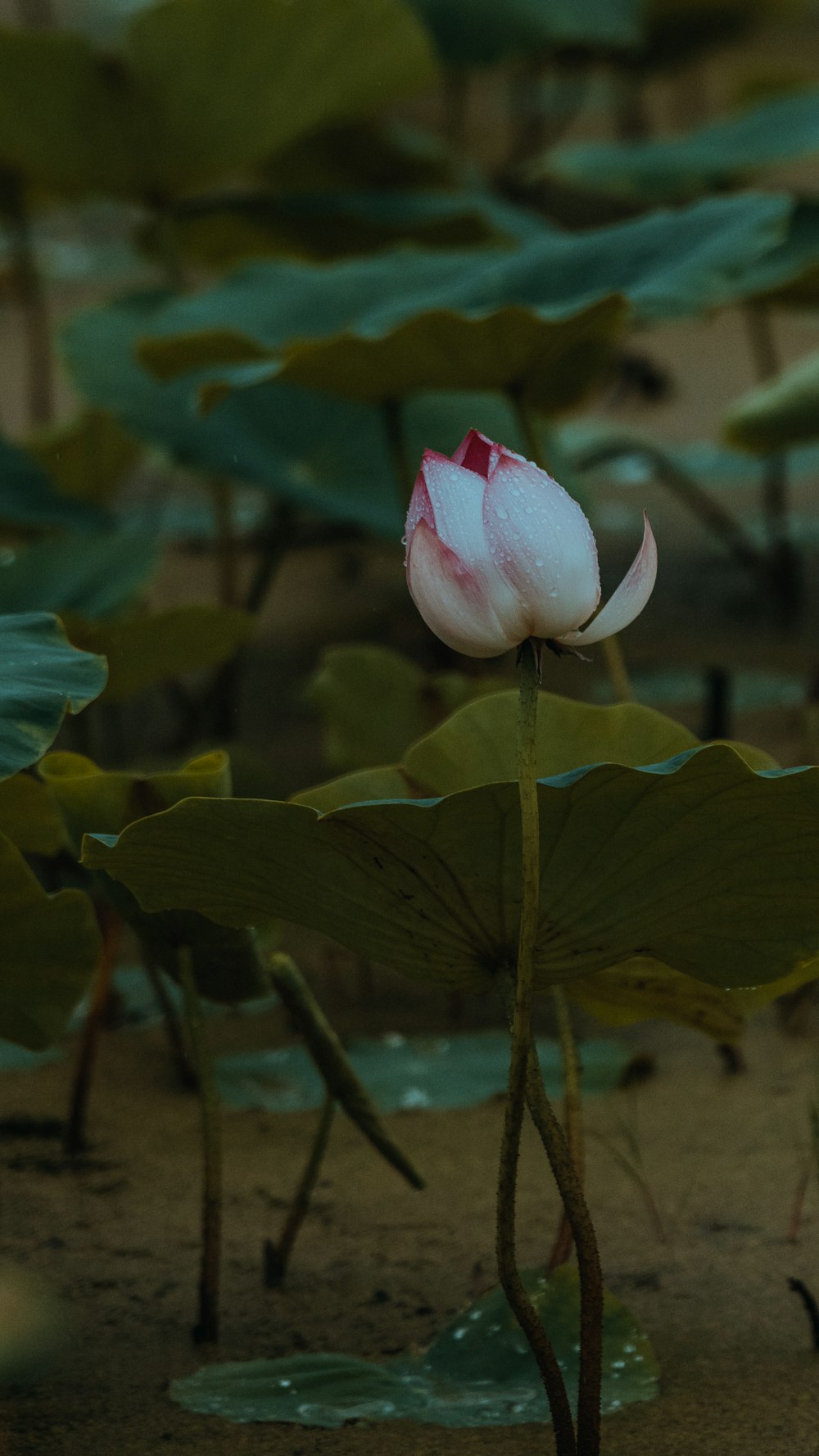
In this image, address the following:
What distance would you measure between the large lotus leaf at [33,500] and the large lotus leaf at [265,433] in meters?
0.14

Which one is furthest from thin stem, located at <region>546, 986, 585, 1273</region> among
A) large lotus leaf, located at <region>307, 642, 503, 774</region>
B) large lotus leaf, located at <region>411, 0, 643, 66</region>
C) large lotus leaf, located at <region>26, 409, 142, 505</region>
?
large lotus leaf, located at <region>411, 0, 643, 66</region>

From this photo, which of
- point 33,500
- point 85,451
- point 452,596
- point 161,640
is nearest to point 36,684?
point 452,596

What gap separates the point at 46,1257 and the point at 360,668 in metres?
0.71

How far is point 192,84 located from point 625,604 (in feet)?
5.93

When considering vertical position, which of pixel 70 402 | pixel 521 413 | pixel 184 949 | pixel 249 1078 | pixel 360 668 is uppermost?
pixel 70 402

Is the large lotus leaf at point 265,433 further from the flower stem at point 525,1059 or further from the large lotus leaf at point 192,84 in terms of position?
the flower stem at point 525,1059

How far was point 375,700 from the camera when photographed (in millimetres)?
1550

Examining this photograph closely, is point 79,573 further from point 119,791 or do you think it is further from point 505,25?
point 505,25

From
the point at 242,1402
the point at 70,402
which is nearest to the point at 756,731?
the point at 242,1402

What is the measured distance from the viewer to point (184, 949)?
937 mm

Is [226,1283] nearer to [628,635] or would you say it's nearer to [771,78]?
[628,635]

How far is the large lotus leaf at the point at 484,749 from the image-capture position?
0.90 meters

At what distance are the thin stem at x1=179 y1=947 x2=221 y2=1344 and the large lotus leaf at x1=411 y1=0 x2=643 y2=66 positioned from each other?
2850mm

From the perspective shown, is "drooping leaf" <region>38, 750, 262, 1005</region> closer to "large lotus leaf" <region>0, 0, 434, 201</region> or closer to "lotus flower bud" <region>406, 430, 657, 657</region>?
"lotus flower bud" <region>406, 430, 657, 657</region>
